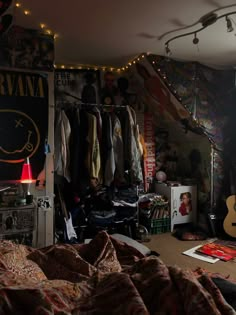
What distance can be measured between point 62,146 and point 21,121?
510mm

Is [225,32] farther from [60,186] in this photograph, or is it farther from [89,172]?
[60,186]

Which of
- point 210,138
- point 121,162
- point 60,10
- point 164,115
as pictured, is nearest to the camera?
point 60,10

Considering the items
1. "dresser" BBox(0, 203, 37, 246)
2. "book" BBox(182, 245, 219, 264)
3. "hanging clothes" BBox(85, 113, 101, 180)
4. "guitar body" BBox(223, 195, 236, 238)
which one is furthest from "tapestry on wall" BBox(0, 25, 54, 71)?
"guitar body" BBox(223, 195, 236, 238)

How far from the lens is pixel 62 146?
2.87 meters

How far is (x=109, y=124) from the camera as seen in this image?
3094mm

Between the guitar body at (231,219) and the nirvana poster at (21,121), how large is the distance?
7.63ft

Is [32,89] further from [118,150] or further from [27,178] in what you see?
[118,150]

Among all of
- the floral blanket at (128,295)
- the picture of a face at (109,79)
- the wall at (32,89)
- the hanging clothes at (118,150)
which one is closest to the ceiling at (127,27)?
the wall at (32,89)

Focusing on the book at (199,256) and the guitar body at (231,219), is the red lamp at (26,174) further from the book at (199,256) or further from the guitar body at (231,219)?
the guitar body at (231,219)

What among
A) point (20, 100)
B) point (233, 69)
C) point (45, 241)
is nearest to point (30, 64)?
point (20, 100)

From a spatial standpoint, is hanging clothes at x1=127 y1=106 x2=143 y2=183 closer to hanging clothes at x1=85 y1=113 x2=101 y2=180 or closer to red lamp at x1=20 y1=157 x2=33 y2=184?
hanging clothes at x1=85 y1=113 x2=101 y2=180

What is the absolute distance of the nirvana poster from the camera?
2.45 meters

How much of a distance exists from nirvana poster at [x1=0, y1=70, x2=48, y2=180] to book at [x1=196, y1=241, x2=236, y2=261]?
1959 mm

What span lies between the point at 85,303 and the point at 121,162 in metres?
2.37
